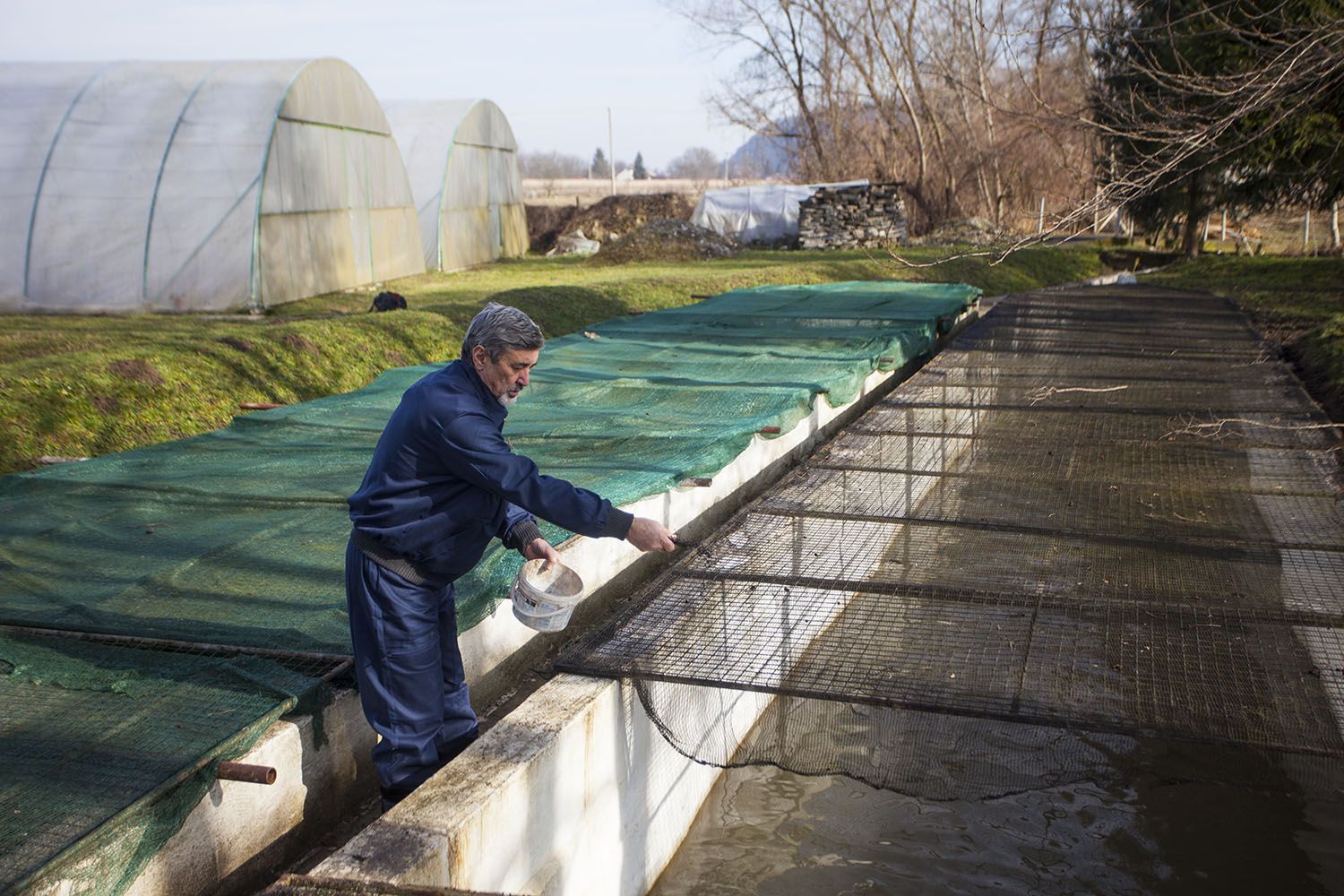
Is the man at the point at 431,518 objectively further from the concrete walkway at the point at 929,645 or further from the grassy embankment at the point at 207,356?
the grassy embankment at the point at 207,356

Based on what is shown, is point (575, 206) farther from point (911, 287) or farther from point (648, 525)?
point (648, 525)

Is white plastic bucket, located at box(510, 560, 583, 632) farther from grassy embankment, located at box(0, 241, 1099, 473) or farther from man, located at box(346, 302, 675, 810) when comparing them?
grassy embankment, located at box(0, 241, 1099, 473)

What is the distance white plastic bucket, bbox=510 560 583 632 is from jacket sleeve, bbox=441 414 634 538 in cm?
37

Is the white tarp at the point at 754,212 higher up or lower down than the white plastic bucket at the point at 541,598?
higher up

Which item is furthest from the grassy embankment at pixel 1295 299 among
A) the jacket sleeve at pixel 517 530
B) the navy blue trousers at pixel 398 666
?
the navy blue trousers at pixel 398 666

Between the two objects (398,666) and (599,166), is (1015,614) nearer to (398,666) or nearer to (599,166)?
(398,666)

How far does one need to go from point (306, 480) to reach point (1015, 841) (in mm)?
4047

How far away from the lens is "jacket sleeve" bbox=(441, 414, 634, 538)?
3316 mm

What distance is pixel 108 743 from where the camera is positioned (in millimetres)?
3410

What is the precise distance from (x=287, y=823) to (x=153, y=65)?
15570 millimetres

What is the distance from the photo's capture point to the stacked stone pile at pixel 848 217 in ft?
94.6

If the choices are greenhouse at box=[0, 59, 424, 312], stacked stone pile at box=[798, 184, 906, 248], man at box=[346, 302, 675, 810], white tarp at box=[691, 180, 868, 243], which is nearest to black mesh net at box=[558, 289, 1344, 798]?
man at box=[346, 302, 675, 810]

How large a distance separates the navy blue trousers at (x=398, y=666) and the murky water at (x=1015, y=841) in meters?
1.50

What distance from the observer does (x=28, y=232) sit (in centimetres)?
1434
